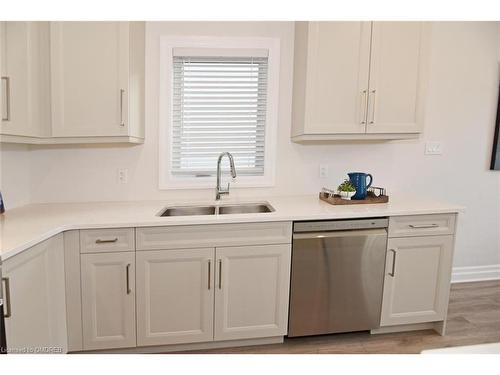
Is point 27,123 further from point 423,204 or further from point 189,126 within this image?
point 423,204

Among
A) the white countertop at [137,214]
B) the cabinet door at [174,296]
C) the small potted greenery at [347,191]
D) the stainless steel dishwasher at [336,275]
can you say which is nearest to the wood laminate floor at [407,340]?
the stainless steel dishwasher at [336,275]

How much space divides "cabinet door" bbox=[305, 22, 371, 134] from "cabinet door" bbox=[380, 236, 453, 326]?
34.0 inches

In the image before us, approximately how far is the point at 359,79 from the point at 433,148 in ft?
3.69

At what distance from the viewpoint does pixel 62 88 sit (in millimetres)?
2016

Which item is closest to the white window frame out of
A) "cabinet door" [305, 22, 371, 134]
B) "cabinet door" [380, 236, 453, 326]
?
"cabinet door" [305, 22, 371, 134]

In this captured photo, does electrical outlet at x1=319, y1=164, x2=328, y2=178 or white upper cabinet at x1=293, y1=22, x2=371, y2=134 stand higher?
white upper cabinet at x1=293, y1=22, x2=371, y2=134

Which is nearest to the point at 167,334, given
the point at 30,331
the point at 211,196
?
the point at 30,331

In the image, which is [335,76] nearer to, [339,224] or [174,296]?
[339,224]

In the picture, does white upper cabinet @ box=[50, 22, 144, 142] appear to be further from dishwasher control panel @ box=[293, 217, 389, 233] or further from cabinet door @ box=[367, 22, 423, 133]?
cabinet door @ box=[367, 22, 423, 133]

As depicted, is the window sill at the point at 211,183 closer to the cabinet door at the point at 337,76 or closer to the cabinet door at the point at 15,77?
the cabinet door at the point at 337,76

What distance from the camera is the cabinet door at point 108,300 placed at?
190cm

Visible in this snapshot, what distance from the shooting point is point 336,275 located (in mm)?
2160

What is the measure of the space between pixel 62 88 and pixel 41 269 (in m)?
1.02

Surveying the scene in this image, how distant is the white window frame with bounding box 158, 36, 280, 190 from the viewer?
248 cm
